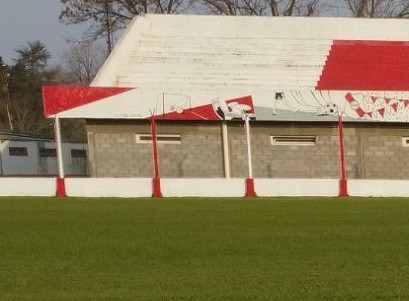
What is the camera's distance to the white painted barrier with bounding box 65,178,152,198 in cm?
2536

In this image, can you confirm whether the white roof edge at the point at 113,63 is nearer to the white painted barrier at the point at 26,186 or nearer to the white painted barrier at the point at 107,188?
the white painted barrier at the point at 26,186

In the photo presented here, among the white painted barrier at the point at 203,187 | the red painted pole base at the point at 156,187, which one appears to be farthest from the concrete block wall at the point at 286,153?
the red painted pole base at the point at 156,187

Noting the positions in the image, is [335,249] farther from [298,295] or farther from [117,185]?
[117,185]

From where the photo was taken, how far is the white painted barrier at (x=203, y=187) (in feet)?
84.6

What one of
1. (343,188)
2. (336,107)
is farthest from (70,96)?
(343,188)

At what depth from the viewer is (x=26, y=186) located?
1014 inches

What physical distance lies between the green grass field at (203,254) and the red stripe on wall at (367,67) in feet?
50.7

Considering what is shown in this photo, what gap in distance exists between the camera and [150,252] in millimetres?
11625

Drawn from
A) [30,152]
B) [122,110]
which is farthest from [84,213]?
[30,152]

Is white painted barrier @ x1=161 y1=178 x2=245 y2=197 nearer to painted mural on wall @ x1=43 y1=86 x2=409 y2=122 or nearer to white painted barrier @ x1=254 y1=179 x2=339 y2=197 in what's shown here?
white painted barrier @ x1=254 y1=179 x2=339 y2=197

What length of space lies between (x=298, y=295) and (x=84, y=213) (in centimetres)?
993

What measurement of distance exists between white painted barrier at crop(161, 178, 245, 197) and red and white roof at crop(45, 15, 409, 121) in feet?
17.5

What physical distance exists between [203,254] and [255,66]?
81.0 feet

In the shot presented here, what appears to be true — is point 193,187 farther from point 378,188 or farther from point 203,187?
point 378,188
